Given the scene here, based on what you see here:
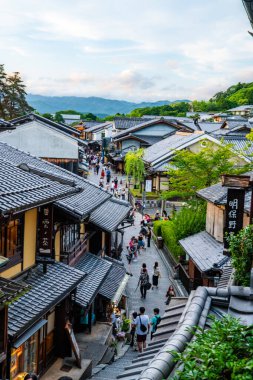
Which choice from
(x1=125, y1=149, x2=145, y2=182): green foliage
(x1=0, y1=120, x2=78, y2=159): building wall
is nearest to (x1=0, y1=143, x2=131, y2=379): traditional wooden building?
(x1=0, y1=120, x2=78, y2=159): building wall

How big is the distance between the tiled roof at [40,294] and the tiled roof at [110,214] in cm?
641

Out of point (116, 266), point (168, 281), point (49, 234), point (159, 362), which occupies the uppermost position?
point (159, 362)

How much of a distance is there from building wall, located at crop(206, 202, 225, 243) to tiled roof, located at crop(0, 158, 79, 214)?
35.2ft

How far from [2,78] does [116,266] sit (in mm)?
40389

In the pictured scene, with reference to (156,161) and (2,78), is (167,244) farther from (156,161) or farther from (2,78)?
(2,78)

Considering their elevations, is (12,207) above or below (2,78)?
below

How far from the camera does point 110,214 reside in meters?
24.1

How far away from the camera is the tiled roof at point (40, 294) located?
10875 mm

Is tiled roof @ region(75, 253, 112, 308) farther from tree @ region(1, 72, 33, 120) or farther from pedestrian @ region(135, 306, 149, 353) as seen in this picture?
tree @ region(1, 72, 33, 120)

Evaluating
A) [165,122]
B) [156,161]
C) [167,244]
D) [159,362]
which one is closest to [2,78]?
[156,161]

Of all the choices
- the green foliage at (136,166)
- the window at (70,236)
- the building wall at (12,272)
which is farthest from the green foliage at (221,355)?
the green foliage at (136,166)

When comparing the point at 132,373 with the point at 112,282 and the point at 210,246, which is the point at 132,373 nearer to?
the point at 112,282

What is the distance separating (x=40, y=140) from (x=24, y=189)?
22.5 m

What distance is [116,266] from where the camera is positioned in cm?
2302
